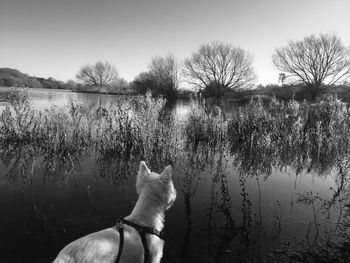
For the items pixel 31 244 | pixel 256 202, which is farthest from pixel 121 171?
pixel 256 202

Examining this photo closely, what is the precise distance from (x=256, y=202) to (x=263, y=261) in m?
2.30

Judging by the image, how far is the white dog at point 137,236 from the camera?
2084mm

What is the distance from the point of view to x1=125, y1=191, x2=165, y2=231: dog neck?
2801 mm

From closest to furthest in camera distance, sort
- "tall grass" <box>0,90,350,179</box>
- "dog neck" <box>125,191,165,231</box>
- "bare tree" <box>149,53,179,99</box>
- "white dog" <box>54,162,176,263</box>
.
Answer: "white dog" <box>54,162,176,263</box>
"dog neck" <box>125,191,165,231</box>
"tall grass" <box>0,90,350,179</box>
"bare tree" <box>149,53,179,99</box>

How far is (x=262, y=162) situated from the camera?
29.5ft

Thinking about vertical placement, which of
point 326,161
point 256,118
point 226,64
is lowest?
point 326,161

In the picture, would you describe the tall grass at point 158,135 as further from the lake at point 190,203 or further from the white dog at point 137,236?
the white dog at point 137,236

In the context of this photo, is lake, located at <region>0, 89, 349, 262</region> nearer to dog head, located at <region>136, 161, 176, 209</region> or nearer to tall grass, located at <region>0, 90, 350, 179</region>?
tall grass, located at <region>0, 90, 350, 179</region>

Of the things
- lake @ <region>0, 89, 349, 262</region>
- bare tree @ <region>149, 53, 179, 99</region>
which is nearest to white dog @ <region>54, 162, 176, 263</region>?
lake @ <region>0, 89, 349, 262</region>

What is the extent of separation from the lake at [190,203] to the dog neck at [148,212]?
1.11 meters

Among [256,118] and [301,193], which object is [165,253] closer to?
[301,193]

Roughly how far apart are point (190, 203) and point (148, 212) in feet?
9.25

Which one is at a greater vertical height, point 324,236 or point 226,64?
point 226,64

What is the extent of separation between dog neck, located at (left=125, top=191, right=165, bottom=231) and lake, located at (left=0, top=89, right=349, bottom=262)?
3.64 ft
